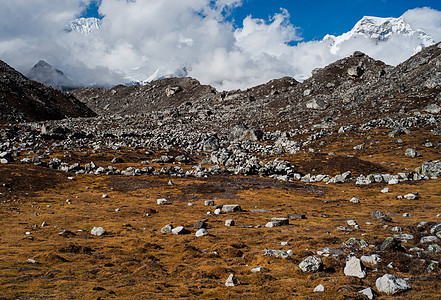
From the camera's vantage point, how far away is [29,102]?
301ft

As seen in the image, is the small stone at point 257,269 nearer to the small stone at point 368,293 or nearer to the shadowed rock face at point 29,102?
the small stone at point 368,293

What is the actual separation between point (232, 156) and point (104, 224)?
103 ft

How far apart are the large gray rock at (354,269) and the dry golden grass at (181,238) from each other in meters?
0.29

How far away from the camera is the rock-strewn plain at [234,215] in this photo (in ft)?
27.4

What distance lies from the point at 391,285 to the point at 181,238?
1084 centimetres

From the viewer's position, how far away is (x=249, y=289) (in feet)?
26.4

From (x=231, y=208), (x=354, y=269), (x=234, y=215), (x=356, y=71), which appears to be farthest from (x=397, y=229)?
(x=356, y=71)

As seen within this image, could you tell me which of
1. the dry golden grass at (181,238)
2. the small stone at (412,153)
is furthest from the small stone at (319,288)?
the small stone at (412,153)

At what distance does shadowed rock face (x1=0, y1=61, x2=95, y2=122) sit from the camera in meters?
82.4

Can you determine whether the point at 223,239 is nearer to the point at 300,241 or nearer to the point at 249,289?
the point at 300,241

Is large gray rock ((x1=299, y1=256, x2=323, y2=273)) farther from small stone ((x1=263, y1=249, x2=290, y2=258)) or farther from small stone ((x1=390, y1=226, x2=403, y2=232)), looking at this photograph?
small stone ((x1=390, y1=226, x2=403, y2=232))

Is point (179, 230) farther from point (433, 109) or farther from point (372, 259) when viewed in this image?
point (433, 109)

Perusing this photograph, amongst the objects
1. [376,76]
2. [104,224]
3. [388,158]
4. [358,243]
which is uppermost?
[376,76]

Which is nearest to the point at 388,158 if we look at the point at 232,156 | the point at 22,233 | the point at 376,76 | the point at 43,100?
the point at 232,156
